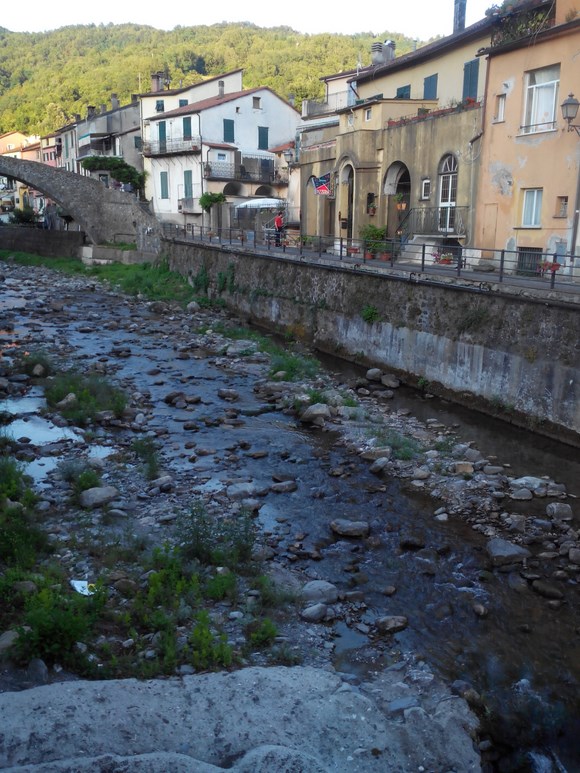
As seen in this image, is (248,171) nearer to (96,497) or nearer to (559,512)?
(96,497)

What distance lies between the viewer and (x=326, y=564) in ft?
29.9

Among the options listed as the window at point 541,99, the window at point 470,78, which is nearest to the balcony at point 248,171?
the window at point 470,78

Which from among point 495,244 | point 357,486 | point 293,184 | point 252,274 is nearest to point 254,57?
point 293,184

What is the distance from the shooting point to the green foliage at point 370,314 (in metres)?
18.9

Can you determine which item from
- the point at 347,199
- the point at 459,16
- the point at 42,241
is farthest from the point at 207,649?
the point at 42,241

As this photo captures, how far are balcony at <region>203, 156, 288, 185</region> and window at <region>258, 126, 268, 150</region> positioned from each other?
5.41 ft

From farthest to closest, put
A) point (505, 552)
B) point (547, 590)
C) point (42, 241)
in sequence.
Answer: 1. point (42, 241)
2. point (505, 552)
3. point (547, 590)

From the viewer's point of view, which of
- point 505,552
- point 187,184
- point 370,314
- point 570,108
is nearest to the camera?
point 505,552

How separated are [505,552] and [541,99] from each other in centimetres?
1334

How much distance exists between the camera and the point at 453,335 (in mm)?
16094

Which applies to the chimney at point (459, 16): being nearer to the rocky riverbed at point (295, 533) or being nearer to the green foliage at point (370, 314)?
the green foliage at point (370, 314)

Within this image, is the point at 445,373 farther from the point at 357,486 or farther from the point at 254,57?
the point at 254,57

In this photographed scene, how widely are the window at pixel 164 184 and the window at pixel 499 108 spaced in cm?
3260

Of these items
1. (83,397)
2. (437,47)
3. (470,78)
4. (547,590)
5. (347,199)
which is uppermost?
(437,47)
